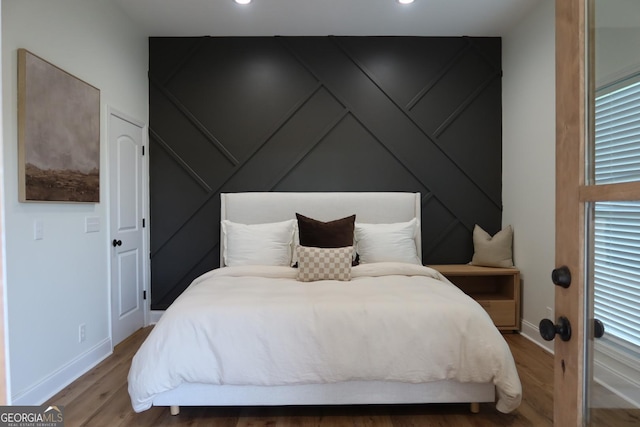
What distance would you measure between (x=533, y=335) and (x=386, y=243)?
1.53 m

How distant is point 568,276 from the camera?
3.20 feet

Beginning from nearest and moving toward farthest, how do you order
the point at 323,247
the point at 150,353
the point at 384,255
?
the point at 150,353, the point at 323,247, the point at 384,255

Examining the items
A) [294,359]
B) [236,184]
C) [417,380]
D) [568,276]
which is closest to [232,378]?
[294,359]

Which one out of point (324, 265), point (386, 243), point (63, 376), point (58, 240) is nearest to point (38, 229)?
point (58, 240)

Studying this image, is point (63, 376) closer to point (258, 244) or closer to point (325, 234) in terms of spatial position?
point (258, 244)

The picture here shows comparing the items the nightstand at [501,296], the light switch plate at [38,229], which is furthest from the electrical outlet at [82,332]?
the nightstand at [501,296]

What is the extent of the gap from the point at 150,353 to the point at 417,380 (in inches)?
56.8

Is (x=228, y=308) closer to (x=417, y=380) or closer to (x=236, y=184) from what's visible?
(x=417, y=380)

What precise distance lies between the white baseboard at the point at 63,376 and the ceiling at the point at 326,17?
291 cm

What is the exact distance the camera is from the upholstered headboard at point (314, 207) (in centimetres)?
395

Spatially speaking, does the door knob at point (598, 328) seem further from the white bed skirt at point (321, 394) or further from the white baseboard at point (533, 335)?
the white baseboard at point (533, 335)

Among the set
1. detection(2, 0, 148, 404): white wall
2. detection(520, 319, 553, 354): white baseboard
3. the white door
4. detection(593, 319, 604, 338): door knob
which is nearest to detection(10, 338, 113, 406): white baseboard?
detection(2, 0, 148, 404): white wall

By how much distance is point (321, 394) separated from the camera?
2207 millimetres

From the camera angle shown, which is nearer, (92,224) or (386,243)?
(92,224)
